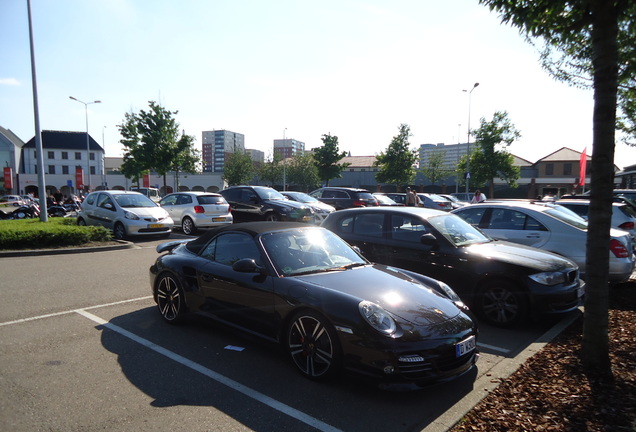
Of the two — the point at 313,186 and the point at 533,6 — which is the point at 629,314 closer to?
the point at 533,6

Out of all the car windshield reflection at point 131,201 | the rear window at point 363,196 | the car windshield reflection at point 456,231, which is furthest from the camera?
the rear window at point 363,196

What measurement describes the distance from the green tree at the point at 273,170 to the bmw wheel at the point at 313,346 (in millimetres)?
57743

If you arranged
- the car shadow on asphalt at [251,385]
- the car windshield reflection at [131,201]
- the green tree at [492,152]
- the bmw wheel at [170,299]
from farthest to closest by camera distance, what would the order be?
the green tree at [492,152], the car windshield reflection at [131,201], the bmw wheel at [170,299], the car shadow on asphalt at [251,385]

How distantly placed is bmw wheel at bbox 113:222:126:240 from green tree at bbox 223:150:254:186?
46.2m

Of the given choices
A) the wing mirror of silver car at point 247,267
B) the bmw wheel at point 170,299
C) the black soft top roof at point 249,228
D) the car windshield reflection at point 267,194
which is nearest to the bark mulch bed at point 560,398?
the wing mirror of silver car at point 247,267

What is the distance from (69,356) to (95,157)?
286 ft

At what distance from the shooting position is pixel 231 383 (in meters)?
3.72

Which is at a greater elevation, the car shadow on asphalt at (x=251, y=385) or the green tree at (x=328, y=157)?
the green tree at (x=328, y=157)

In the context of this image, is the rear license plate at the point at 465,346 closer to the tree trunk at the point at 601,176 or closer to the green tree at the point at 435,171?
the tree trunk at the point at 601,176

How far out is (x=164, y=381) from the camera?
3738 millimetres

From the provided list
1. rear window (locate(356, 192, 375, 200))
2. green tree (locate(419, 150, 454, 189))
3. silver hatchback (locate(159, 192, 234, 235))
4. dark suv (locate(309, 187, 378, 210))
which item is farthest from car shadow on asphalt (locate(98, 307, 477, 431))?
green tree (locate(419, 150, 454, 189))

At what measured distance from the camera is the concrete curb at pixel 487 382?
3.09 meters

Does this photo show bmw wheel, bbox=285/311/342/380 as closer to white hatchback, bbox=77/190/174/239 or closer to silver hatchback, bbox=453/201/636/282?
silver hatchback, bbox=453/201/636/282

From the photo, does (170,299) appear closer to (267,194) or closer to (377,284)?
(377,284)
